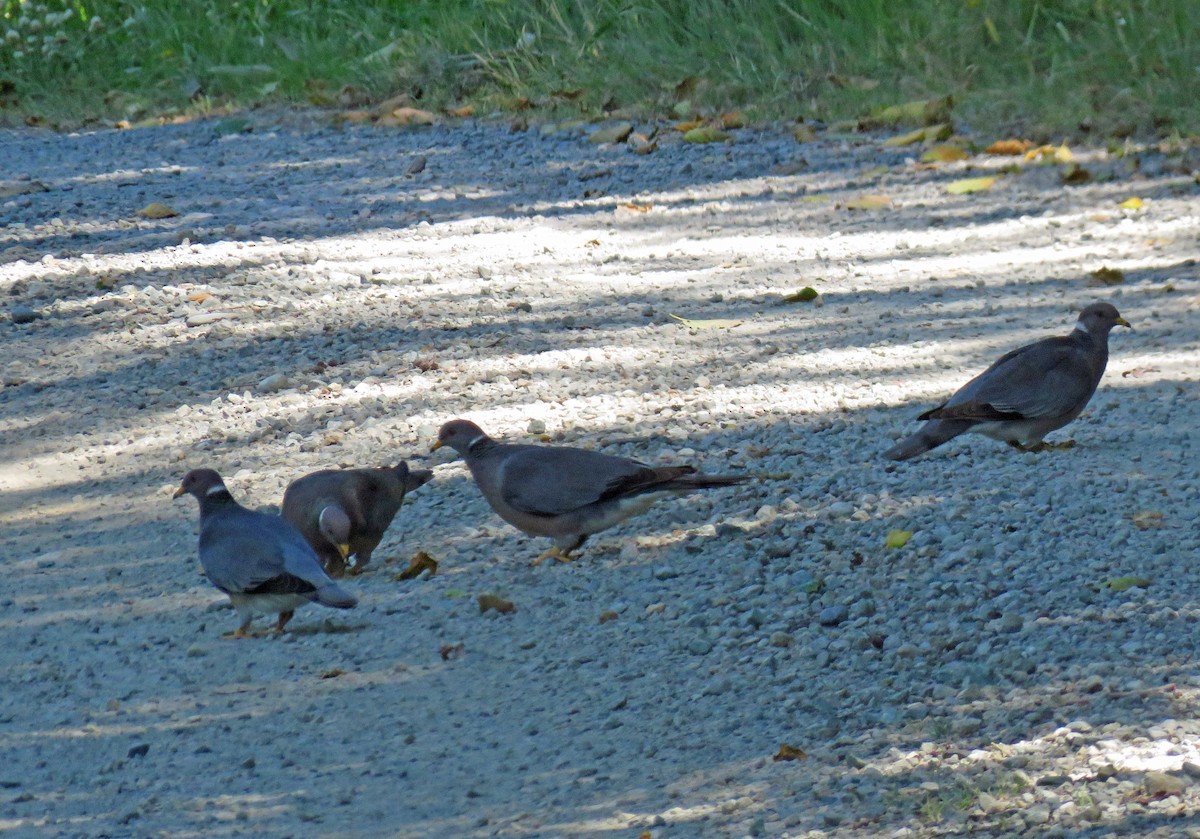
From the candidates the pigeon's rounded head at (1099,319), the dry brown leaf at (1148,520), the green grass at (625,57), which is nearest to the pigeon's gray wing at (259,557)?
the dry brown leaf at (1148,520)

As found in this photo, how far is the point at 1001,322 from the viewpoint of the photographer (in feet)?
21.3

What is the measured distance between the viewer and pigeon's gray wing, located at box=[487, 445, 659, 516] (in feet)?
15.1

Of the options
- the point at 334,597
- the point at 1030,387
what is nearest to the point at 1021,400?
the point at 1030,387

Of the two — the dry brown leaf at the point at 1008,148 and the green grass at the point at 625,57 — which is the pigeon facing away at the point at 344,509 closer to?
the dry brown leaf at the point at 1008,148

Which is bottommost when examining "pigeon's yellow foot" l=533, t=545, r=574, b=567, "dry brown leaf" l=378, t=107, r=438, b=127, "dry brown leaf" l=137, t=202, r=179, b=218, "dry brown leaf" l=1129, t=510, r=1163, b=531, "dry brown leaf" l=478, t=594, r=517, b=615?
"dry brown leaf" l=1129, t=510, r=1163, b=531

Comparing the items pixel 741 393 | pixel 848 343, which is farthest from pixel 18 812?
pixel 848 343

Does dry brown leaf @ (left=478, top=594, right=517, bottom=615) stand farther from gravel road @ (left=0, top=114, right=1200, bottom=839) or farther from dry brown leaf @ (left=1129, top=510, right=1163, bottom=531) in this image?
dry brown leaf @ (left=1129, top=510, right=1163, bottom=531)

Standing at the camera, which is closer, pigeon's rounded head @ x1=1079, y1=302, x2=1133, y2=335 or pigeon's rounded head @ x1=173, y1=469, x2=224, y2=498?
pigeon's rounded head @ x1=173, y1=469, x2=224, y2=498

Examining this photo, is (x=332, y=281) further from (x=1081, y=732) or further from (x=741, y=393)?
(x=1081, y=732)

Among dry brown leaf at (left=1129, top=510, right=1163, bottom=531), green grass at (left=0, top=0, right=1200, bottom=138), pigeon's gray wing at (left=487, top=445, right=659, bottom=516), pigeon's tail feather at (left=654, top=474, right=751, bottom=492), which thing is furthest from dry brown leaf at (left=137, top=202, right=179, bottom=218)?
dry brown leaf at (left=1129, top=510, right=1163, bottom=531)

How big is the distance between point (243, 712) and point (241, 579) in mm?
453

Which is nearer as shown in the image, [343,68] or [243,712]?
[243,712]

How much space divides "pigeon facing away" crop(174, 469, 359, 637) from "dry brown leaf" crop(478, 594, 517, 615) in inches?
14.5

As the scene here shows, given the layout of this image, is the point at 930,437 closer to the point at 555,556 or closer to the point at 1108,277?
the point at 555,556
